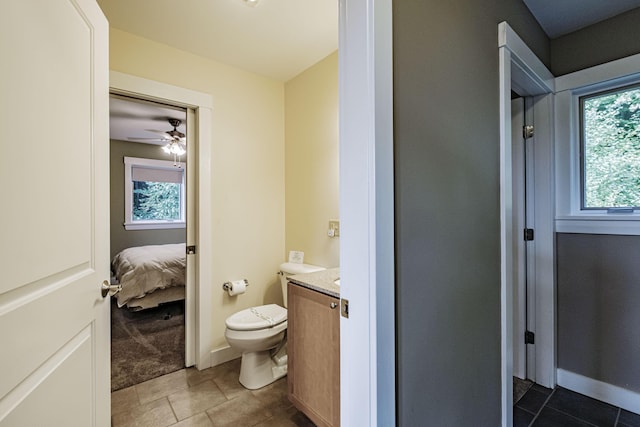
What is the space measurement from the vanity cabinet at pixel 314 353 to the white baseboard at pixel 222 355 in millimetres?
985

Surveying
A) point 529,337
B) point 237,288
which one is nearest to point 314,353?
point 237,288

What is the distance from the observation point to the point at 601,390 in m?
1.77

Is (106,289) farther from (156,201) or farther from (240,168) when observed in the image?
(156,201)

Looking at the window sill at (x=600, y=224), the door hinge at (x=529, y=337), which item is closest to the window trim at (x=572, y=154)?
the window sill at (x=600, y=224)

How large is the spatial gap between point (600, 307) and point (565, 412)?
0.68m

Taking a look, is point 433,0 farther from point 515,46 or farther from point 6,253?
point 6,253

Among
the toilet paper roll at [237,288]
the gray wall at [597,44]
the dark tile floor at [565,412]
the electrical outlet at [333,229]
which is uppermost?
the gray wall at [597,44]

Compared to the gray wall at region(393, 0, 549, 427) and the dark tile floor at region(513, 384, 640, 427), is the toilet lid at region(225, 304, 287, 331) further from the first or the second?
the dark tile floor at region(513, 384, 640, 427)

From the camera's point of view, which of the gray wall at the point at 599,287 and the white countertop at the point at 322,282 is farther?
the gray wall at the point at 599,287

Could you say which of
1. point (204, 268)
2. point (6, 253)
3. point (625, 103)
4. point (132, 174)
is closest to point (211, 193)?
point (204, 268)

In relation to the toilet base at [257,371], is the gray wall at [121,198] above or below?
above

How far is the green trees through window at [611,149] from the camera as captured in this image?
5.70 feet

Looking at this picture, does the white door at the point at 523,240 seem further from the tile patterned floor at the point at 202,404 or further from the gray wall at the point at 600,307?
the tile patterned floor at the point at 202,404

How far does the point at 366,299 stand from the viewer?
31.8 inches
